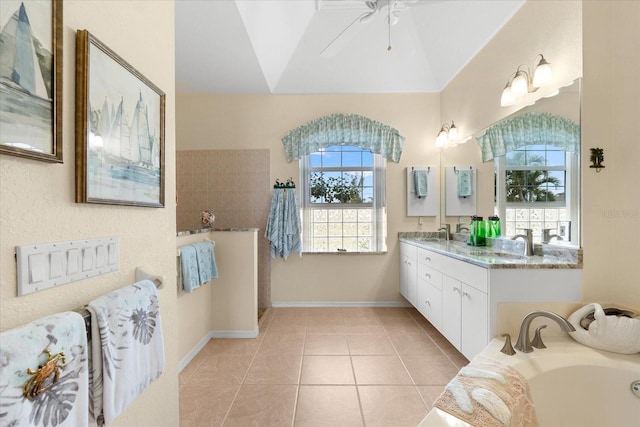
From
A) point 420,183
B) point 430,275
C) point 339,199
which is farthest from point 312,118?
point 430,275

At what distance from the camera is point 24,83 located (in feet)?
2.11

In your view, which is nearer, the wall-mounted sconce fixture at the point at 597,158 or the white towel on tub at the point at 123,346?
the white towel on tub at the point at 123,346

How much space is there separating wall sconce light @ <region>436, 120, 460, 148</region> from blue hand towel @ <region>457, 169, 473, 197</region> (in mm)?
414

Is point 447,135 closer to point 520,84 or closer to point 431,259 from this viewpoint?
point 520,84

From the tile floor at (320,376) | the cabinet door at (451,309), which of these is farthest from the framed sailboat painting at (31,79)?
the cabinet door at (451,309)

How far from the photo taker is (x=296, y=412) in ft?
5.79

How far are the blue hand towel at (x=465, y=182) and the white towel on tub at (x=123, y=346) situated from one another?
10.3 feet

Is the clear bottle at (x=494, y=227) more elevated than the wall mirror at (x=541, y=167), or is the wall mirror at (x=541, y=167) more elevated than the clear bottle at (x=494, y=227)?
the wall mirror at (x=541, y=167)

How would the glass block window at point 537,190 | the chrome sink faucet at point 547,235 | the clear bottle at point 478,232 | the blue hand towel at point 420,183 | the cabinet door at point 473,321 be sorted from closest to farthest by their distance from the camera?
the cabinet door at point 473,321 < the glass block window at point 537,190 < the chrome sink faucet at point 547,235 < the clear bottle at point 478,232 < the blue hand towel at point 420,183

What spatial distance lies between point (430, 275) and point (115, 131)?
259cm

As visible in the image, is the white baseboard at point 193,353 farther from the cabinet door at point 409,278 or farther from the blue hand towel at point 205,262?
the cabinet door at point 409,278

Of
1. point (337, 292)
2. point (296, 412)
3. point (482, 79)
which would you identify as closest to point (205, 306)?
point (296, 412)

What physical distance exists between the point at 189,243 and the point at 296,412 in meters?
1.51

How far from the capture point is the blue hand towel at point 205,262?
7.79ft
